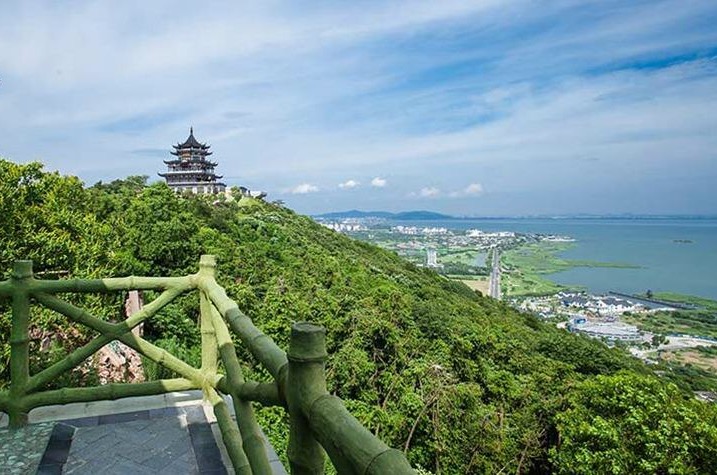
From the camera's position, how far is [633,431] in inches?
311

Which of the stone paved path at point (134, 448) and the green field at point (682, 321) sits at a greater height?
the stone paved path at point (134, 448)

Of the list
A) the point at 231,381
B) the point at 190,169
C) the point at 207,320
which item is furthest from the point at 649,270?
the point at 231,381

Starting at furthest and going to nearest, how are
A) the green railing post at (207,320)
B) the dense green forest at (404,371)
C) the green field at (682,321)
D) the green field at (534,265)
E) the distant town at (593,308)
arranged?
1. the green field at (534,265)
2. the green field at (682,321)
3. the distant town at (593,308)
4. the dense green forest at (404,371)
5. the green railing post at (207,320)

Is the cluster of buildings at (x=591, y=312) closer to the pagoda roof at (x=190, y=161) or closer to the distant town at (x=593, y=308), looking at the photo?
the distant town at (x=593, y=308)

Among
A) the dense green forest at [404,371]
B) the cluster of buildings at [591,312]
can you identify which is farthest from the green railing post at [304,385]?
the cluster of buildings at [591,312]

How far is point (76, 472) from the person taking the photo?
196 centimetres

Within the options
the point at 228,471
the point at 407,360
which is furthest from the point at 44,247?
the point at 407,360

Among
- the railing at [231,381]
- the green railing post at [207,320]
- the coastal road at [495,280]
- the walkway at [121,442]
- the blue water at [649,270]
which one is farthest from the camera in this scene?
the blue water at [649,270]

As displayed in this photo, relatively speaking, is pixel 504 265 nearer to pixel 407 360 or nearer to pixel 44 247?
pixel 407 360

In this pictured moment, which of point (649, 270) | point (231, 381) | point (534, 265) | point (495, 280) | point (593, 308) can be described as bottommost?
point (649, 270)

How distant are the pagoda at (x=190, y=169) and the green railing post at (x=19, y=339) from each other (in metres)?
40.2

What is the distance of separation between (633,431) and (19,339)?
8964 mm

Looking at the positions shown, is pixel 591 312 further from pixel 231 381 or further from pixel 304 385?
pixel 304 385

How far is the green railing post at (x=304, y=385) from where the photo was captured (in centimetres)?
92
